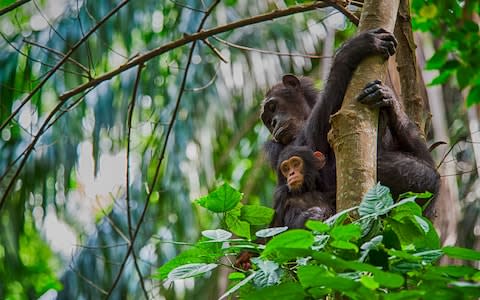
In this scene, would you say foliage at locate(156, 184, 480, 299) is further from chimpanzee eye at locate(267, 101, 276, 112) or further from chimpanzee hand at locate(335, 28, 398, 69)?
chimpanzee eye at locate(267, 101, 276, 112)

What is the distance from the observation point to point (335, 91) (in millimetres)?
3566

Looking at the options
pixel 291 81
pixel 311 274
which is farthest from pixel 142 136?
pixel 311 274

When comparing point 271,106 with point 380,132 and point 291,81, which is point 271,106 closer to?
point 291,81

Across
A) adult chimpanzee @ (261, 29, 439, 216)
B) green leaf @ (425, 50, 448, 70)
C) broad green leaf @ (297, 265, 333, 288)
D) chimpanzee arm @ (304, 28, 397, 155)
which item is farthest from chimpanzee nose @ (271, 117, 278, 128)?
broad green leaf @ (297, 265, 333, 288)

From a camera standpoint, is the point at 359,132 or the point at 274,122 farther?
the point at 274,122

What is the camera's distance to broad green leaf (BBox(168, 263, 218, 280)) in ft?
6.57

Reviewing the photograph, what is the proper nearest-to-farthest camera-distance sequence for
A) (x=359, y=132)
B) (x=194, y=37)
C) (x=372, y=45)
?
1. (x=359, y=132)
2. (x=372, y=45)
3. (x=194, y=37)

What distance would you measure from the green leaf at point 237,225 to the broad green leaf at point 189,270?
→ 237mm

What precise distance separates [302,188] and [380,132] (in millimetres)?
A: 671

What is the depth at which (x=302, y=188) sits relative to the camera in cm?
393

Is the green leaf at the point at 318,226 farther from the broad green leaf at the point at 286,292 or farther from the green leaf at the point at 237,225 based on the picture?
the green leaf at the point at 237,225

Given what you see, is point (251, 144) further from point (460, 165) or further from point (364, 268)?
point (364, 268)

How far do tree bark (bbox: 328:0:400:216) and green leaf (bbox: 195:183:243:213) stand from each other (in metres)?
0.33

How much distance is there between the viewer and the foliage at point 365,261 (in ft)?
5.10
